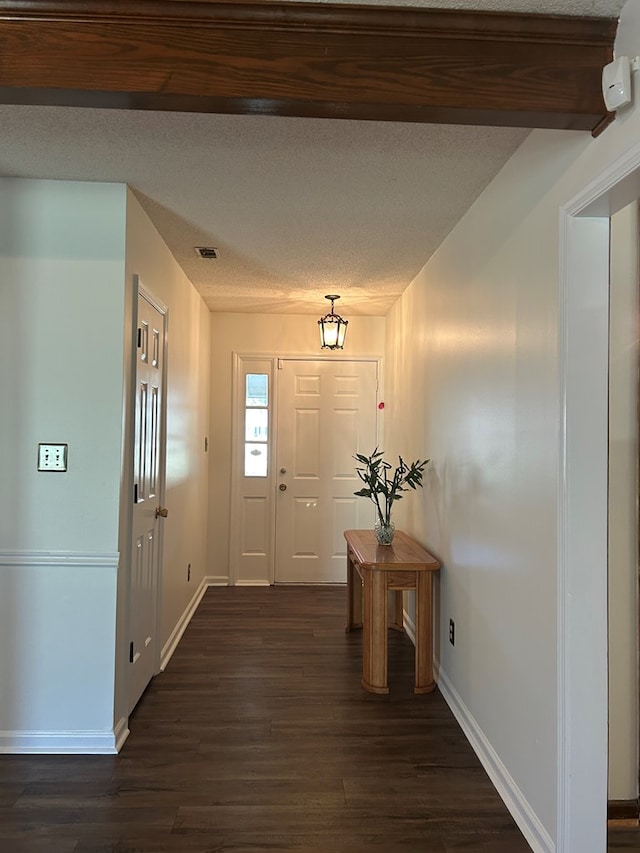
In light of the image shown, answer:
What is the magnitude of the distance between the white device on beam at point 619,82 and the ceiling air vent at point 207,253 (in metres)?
2.26

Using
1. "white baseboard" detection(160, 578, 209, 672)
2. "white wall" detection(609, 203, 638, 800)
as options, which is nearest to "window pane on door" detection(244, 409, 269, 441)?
"white baseboard" detection(160, 578, 209, 672)

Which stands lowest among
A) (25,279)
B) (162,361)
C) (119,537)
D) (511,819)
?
(511,819)

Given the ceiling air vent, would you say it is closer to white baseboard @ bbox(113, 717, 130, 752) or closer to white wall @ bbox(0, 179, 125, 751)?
white wall @ bbox(0, 179, 125, 751)

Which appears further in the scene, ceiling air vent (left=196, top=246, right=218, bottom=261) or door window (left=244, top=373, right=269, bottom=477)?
door window (left=244, top=373, right=269, bottom=477)

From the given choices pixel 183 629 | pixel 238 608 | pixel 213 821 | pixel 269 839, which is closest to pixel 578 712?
pixel 269 839

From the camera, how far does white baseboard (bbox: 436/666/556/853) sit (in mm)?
1785

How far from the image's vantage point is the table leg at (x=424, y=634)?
291 centimetres

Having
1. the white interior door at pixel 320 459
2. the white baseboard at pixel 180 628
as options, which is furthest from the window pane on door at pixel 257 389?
the white baseboard at pixel 180 628

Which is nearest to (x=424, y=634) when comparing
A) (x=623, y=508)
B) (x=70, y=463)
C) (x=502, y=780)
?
(x=502, y=780)

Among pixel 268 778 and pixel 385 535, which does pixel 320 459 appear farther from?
pixel 268 778

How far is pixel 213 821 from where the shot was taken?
1.92 m

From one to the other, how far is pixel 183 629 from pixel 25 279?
245 centimetres

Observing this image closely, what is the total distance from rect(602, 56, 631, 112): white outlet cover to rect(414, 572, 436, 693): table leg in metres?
2.21

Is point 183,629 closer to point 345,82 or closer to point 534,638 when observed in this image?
point 534,638
